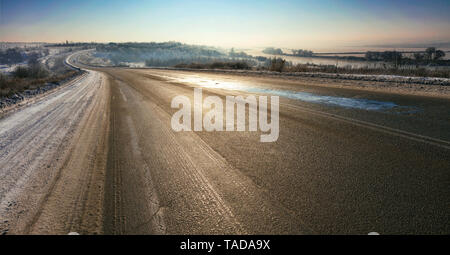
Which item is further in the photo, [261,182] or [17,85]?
[17,85]

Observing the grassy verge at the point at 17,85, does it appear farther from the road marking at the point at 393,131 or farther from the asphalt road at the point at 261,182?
the road marking at the point at 393,131

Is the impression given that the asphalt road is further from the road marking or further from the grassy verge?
the grassy verge

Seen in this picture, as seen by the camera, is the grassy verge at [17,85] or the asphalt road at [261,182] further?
the grassy verge at [17,85]

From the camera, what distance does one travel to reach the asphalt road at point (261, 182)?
1980 mm

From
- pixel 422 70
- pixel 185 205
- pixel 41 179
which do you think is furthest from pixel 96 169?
pixel 422 70

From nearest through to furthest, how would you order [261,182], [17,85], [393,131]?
[261,182] < [393,131] < [17,85]

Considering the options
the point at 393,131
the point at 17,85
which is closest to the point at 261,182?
the point at 393,131

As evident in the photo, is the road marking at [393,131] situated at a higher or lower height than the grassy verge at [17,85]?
lower

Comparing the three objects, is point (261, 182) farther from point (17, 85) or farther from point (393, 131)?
point (17, 85)

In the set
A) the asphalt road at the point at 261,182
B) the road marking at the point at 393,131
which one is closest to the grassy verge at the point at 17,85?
the asphalt road at the point at 261,182

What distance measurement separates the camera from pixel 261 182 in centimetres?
261

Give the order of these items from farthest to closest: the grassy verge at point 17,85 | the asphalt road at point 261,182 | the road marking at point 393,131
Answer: the grassy verge at point 17,85 < the road marking at point 393,131 < the asphalt road at point 261,182

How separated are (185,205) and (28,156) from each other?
3070 millimetres
